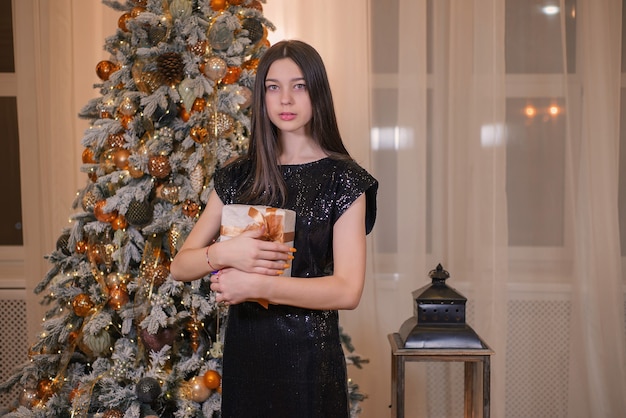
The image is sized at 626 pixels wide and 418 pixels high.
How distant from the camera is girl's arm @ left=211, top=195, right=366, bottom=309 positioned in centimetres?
131

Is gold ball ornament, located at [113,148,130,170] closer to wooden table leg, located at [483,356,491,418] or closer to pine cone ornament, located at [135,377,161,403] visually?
pine cone ornament, located at [135,377,161,403]

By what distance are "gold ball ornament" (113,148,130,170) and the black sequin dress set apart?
A: 0.98 meters

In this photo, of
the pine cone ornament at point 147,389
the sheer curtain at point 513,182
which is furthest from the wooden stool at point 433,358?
the sheer curtain at point 513,182

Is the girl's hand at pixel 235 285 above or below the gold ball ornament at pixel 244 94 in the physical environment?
below

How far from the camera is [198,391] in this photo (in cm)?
223

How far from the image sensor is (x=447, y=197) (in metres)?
3.13

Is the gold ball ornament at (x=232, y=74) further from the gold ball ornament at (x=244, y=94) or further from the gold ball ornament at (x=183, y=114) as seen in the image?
the gold ball ornament at (x=183, y=114)

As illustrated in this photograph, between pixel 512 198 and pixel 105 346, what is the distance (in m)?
1.95

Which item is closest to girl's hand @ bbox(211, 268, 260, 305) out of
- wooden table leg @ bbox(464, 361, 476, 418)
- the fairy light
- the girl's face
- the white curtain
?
the girl's face

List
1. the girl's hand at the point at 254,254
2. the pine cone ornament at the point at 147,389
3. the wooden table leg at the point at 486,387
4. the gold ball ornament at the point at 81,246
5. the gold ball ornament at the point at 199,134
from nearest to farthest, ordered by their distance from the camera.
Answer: the girl's hand at the point at 254,254 < the wooden table leg at the point at 486,387 < the pine cone ornament at the point at 147,389 < the gold ball ornament at the point at 199,134 < the gold ball ornament at the point at 81,246

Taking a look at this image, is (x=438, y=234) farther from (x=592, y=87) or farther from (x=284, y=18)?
(x=284, y=18)

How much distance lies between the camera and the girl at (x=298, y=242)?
4.71 ft

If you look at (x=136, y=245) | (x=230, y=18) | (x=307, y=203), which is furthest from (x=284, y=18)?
(x=307, y=203)

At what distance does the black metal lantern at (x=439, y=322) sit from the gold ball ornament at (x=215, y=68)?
0.97 meters
